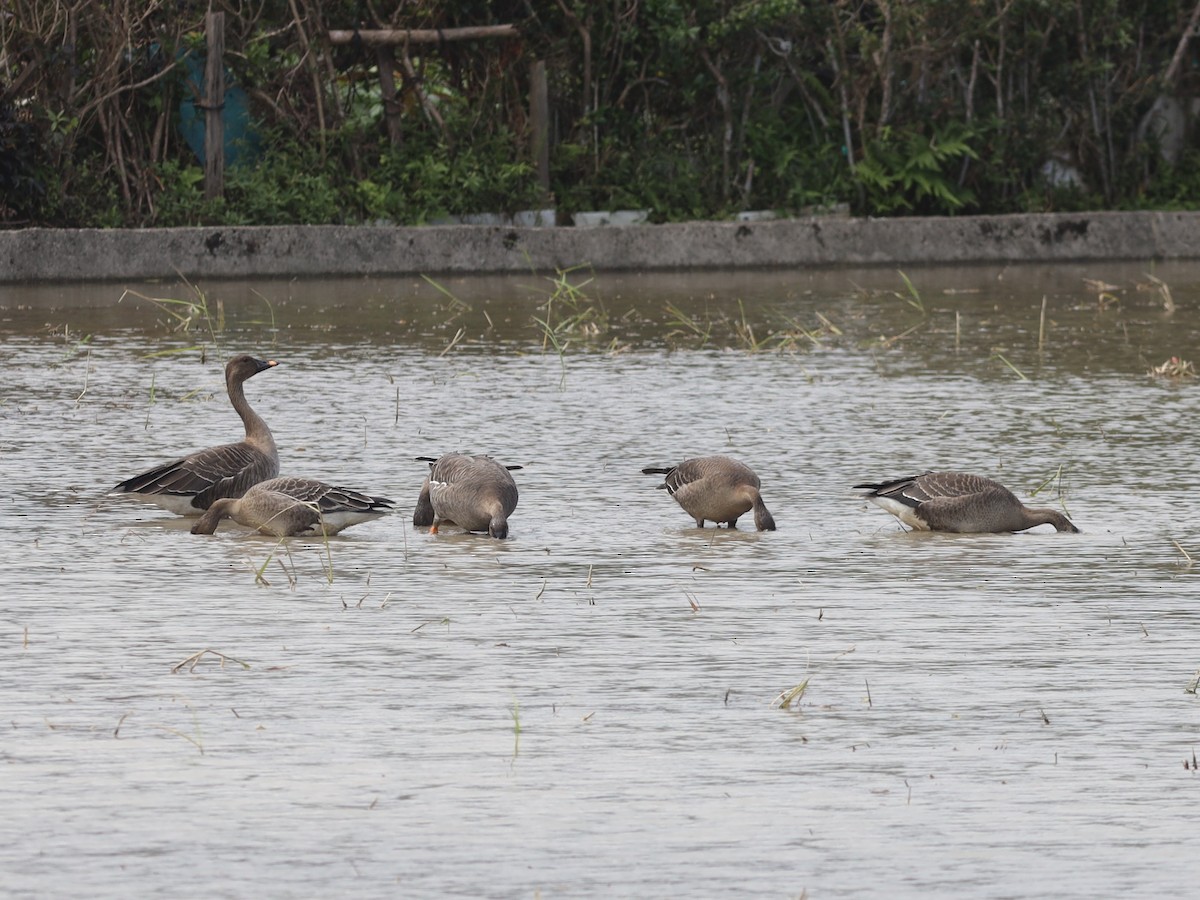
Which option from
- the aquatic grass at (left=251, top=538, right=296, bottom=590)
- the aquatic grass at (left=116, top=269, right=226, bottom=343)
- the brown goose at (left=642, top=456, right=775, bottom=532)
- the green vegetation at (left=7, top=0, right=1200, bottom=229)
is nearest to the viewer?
the aquatic grass at (left=251, top=538, right=296, bottom=590)

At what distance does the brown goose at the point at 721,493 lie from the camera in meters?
7.25

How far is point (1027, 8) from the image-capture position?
20.6 m

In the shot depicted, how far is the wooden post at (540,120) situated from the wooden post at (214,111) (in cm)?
294

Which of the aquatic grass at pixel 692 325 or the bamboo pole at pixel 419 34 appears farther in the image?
the bamboo pole at pixel 419 34

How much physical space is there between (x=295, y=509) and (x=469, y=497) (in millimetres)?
575

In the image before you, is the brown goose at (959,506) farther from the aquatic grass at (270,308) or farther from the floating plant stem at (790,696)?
the aquatic grass at (270,308)

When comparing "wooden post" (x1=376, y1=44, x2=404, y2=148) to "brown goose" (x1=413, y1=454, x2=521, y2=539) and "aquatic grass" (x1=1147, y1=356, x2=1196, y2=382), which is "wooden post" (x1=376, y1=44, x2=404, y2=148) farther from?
"brown goose" (x1=413, y1=454, x2=521, y2=539)

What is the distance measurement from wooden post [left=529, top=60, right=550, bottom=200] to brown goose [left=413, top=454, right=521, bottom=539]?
40.2ft

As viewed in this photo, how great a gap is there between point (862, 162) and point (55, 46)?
7549 mm

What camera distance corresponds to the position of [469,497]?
7.12m

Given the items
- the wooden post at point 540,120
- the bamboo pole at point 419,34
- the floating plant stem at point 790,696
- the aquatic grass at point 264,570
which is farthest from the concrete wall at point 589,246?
the floating plant stem at point 790,696

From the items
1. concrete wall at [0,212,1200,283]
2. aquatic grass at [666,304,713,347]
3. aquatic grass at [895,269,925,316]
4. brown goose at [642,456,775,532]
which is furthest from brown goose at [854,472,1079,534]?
concrete wall at [0,212,1200,283]

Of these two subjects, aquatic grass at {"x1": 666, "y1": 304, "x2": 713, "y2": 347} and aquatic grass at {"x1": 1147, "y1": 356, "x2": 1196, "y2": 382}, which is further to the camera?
aquatic grass at {"x1": 666, "y1": 304, "x2": 713, "y2": 347}

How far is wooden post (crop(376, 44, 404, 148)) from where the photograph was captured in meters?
19.3
